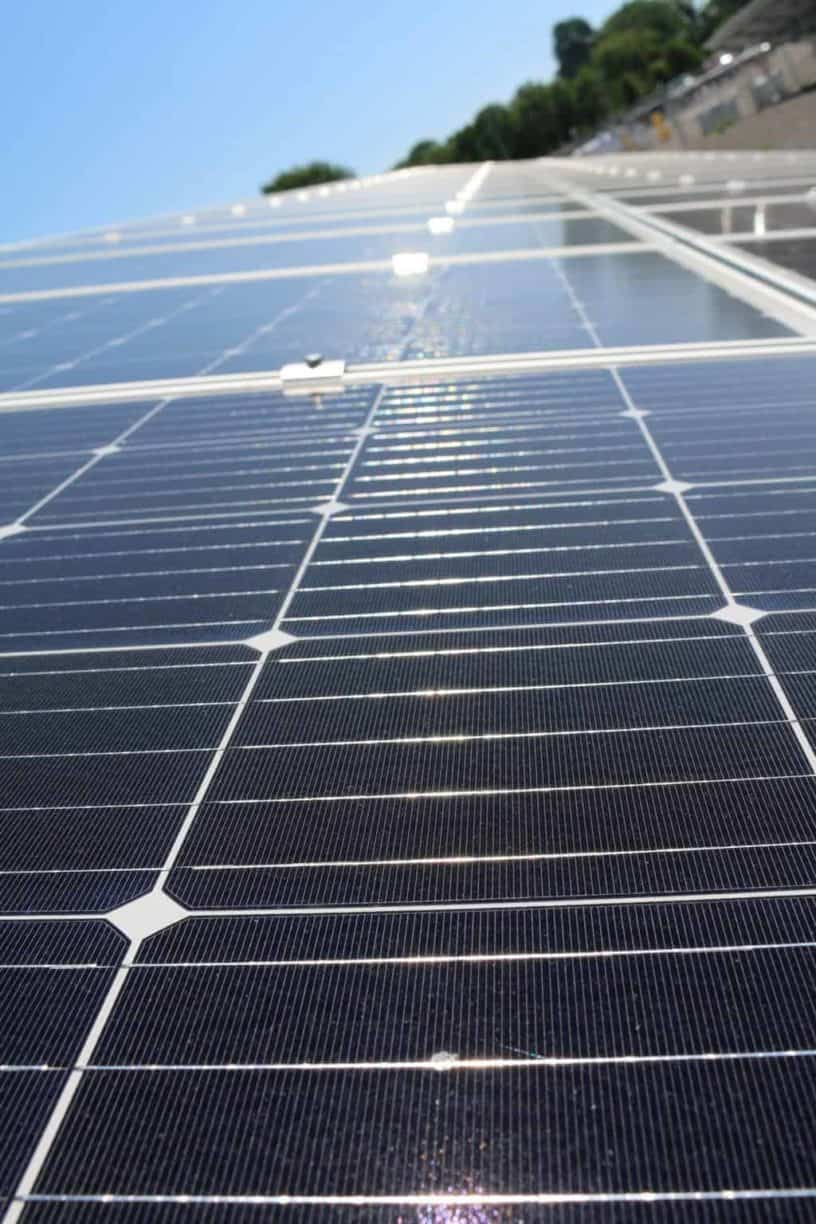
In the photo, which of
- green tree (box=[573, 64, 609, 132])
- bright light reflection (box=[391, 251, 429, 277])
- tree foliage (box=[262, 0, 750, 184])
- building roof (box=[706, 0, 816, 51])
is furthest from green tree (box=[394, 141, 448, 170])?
bright light reflection (box=[391, 251, 429, 277])

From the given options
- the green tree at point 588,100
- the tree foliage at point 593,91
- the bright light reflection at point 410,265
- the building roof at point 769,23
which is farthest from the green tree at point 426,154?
the bright light reflection at point 410,265

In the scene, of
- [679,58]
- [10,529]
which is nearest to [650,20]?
[679,58]

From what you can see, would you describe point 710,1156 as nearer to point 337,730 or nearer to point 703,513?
point 337,730

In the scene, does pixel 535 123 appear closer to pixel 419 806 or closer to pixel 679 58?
pixel 679 58

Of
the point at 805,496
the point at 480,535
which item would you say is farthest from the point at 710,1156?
the point at 805,496

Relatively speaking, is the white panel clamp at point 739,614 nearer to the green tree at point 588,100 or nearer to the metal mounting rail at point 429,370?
the metal mounting rail at point 429,370
